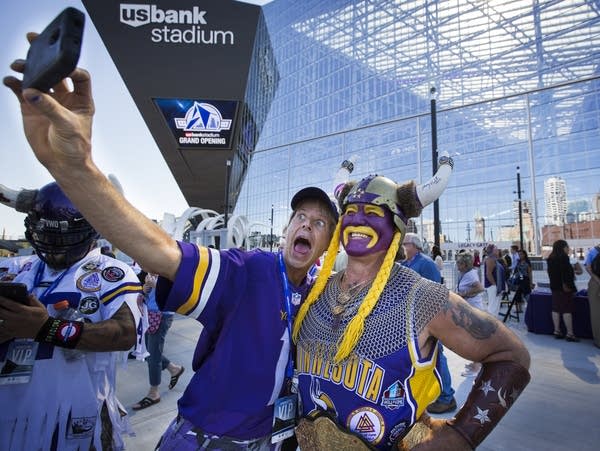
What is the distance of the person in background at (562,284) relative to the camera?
20.4 ft

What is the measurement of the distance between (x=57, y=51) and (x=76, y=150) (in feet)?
0.77

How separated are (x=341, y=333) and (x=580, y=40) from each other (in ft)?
122

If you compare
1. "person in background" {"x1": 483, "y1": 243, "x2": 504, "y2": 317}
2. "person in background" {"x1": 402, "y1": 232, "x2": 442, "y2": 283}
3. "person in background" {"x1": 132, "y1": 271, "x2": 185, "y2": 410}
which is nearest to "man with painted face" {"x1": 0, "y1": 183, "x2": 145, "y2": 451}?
"person in background" {"x1": 132, "y1": 271, "x2": 185, "y2": 410}

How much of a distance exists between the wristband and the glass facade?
797 inches

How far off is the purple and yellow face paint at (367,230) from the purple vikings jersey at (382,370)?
20cm

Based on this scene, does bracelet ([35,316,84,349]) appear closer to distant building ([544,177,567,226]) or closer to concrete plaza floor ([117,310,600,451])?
concrete plaza floor ([117,310,600,451])

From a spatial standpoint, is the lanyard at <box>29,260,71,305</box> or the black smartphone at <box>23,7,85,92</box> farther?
the lanyard at <box>29,260,71,305</box>

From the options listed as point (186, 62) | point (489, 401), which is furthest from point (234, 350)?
point (186, 62)

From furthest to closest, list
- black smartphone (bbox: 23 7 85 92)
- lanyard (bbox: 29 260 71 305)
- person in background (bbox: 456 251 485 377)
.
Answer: person in background (bbox: 456 251 485 377) → lanyard (bbox: 29 260 71 305) → black smartphone (bbox: 23 7 85 92)

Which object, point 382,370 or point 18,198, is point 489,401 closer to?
point 382,370

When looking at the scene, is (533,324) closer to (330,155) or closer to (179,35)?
(179,35)

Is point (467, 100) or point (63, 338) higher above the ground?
point (467, 100)

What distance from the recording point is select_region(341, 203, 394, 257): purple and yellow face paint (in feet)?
5.04

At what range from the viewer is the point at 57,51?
2.19 feet
